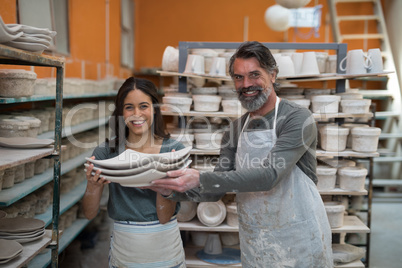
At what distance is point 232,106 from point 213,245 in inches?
45.2

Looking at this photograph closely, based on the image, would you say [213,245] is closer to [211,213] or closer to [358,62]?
[211,213]

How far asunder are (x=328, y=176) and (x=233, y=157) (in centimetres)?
143

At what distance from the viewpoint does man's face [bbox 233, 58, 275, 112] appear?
1.91m

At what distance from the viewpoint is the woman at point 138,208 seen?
6.25 feet

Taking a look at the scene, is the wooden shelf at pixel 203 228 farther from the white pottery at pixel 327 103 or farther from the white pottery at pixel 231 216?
the white pottery at pixel 327 103

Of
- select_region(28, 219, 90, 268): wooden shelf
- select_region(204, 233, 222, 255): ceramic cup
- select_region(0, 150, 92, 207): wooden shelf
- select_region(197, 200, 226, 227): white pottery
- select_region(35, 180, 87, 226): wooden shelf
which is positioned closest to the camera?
select_region(0, 150, 92, 207): wooden shelf

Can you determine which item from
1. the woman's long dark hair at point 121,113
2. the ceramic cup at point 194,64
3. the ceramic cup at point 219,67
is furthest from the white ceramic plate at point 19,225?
the ceramic cup at point 219,67

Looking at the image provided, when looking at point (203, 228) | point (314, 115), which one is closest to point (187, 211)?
point (203, 228)

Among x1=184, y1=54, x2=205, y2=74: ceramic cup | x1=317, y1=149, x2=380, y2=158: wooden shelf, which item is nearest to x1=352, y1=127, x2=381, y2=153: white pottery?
x1=317, y1=149, x2=380, y2=158: wooden shelf

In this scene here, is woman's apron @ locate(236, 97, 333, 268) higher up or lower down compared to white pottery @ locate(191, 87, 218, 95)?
lower down

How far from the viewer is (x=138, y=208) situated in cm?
192

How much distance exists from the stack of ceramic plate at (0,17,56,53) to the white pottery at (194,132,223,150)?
5.06 feet

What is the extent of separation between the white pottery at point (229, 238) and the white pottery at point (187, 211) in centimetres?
37

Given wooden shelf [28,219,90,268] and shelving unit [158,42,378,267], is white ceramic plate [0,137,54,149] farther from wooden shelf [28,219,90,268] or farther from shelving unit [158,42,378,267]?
shelving unit [158,42,378,267]
